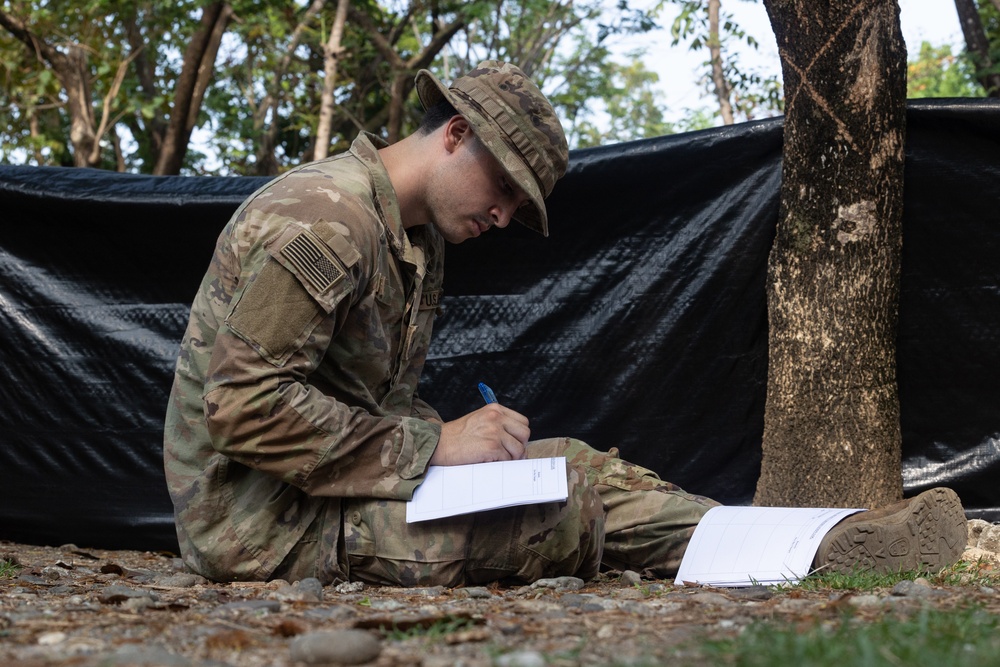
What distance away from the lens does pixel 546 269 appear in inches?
136

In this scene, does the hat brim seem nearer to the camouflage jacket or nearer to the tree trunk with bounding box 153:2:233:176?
the camouflage jacket

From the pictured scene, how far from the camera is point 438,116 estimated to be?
2568mm

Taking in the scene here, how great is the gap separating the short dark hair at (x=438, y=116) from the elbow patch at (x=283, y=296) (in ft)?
1.80

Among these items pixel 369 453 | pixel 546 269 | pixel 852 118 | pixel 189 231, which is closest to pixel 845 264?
pixel 852 118

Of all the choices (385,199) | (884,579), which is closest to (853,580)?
(884,579)

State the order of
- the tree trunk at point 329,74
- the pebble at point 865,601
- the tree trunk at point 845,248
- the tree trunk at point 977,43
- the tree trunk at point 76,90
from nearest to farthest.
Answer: the pebble at point 865,601 → the tree trunk at point 845,248 → the tree trunk at point 977,43 → the tree trunk at point 329,74 → the tree trunk at point 76,90

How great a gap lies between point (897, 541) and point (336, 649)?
1.47 m

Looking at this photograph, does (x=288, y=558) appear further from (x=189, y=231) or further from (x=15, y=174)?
(x=15, y=174)

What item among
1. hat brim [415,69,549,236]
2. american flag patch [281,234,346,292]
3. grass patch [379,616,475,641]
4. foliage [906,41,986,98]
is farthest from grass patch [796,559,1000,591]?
foliage [906,41,986,98]

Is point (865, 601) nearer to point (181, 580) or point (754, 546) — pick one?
point (754, 546)

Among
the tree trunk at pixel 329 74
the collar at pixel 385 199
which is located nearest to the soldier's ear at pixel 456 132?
the collar at pixel 385 199

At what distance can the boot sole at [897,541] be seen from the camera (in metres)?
2.29

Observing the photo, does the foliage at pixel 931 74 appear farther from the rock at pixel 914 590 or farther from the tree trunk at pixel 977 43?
the rock at pixel 914 590

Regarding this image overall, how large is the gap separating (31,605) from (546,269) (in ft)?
6.54
